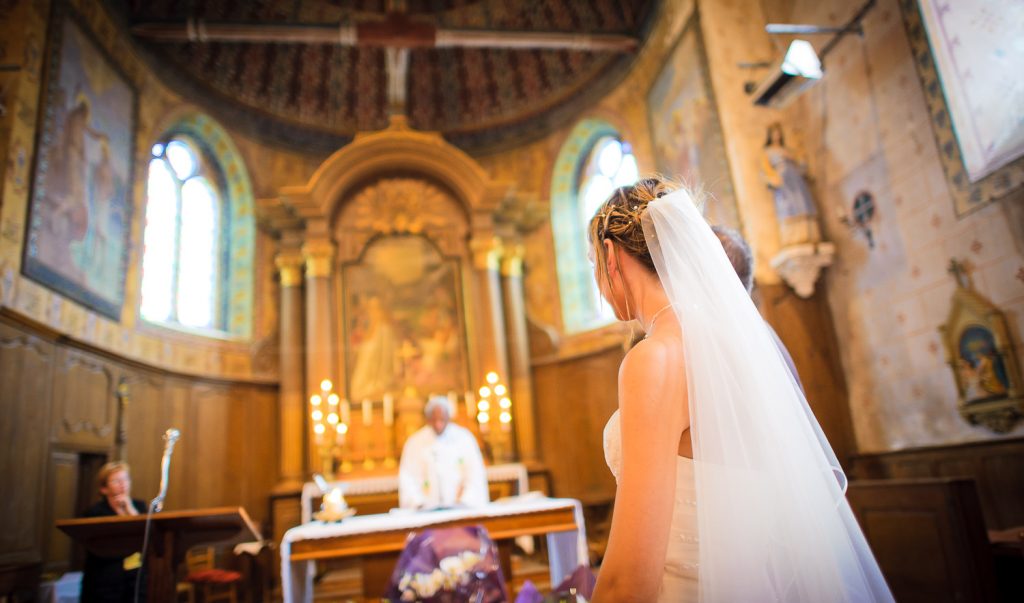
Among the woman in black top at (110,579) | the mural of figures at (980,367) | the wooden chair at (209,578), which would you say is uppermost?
the mural of figures at (980,367)

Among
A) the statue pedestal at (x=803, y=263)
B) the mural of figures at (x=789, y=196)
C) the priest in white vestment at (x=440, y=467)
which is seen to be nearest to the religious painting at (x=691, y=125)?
the mural of figures at (x=789, y=196)

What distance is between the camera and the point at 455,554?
3.47 metres

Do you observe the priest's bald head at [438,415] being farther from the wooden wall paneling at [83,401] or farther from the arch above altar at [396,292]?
the wooden wall paneling at [83,401]

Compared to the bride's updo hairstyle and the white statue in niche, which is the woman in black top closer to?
the bride's updo hairstyle

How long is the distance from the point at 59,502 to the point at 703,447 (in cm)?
715

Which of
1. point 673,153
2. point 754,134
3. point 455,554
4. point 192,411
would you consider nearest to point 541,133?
point 673,153

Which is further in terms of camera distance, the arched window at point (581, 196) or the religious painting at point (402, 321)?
the arched window at point (581, 196)

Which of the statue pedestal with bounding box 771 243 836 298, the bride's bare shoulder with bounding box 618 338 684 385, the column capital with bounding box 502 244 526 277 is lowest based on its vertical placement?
the bride's bare shoulder with bounding box 618 338 684 385

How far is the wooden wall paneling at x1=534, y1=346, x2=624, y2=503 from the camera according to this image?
1002 cm

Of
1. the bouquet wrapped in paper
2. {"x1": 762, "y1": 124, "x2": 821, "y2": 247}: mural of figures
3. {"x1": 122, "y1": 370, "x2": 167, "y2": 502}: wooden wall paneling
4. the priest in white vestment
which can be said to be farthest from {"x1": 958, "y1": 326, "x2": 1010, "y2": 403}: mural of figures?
{"x1": 122, "y1": 370, "x2": 167, "y2": 502}: wooden wall paneling

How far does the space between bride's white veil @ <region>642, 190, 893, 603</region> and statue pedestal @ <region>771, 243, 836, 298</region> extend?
16.3ft

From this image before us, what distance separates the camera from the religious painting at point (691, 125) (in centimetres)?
731

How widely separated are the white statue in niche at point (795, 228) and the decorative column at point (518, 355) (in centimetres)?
460

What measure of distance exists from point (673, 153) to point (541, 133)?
146 inches
